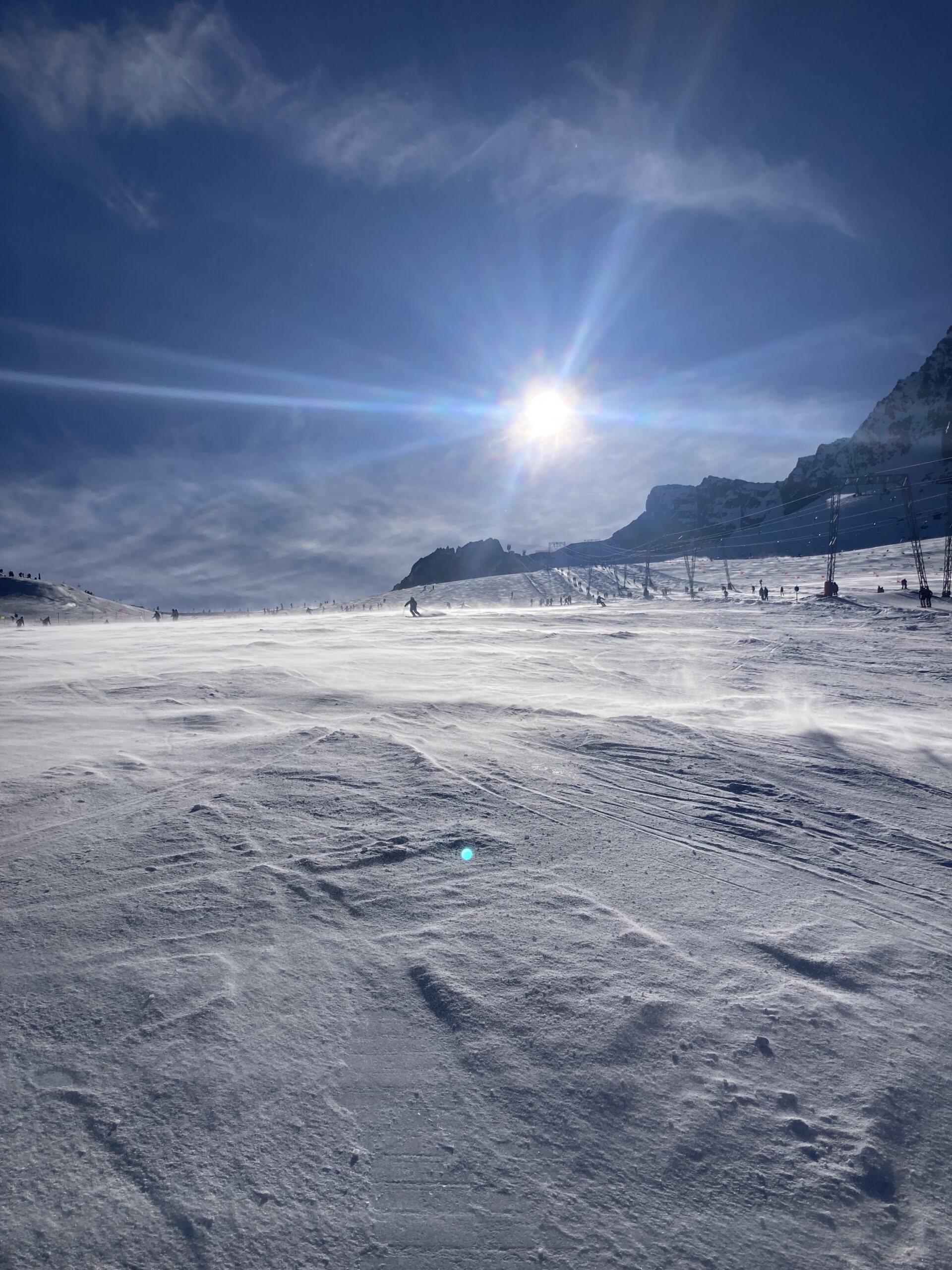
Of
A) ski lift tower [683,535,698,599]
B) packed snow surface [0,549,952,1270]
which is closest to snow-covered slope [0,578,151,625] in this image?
ski lift tower [683,535,698,599]

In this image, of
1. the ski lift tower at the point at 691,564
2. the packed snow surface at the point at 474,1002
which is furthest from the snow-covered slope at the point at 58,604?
the packed snow surface at the point at 474,1002

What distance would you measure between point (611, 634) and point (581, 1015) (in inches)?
637

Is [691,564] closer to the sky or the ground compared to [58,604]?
closer to the ground

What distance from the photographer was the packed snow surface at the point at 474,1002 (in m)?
1.81

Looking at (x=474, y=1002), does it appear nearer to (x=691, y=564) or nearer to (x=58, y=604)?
(x=691, y=564)

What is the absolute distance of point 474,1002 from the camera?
2.61 metres

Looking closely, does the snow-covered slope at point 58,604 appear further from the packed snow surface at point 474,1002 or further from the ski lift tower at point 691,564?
the packed snow surface at point 474,1002

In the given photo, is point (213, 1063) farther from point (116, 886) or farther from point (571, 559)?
point (571, 559)

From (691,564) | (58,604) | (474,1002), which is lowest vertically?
(474,1002)

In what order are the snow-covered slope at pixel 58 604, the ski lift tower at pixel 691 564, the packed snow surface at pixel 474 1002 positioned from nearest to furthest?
the packed snow surface at pixel 474 1002 → the ski lift tower at pixel 691 564 → the snow-covered slope at pixel 58 604

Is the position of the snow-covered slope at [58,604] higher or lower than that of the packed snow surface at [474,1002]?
higher

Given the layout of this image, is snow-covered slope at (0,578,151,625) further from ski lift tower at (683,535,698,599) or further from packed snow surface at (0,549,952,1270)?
packed snow surface at (0,549,952,1270)

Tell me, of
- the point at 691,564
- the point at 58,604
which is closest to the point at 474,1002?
the point at 691,564

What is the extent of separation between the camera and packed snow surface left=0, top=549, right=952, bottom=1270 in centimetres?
181
